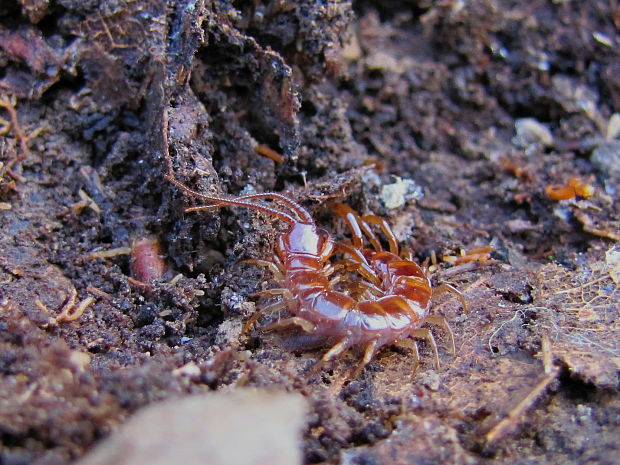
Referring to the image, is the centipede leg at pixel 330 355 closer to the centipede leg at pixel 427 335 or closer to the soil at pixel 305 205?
the soil at pixel 305 205

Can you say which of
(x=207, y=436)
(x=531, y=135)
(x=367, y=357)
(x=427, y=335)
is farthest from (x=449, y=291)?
(x=531, y=135)

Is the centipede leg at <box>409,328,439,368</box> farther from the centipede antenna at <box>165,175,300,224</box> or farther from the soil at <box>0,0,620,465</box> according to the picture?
the centipede antenna at <box>165,175,300,224</box>

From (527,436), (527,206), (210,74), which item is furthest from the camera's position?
(527,206)

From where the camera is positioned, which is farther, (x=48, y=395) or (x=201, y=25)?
(x=201, y=25)

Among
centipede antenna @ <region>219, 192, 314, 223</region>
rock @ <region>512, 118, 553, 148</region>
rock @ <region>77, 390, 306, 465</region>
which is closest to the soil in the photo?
rock @ <region>512, 118, 553, 148</region>

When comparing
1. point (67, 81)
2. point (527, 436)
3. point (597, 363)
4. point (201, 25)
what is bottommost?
point (527, 436)

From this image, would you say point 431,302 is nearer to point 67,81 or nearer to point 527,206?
point 527,206

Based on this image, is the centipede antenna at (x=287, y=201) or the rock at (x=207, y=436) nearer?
the rock at (x=207, y=436)

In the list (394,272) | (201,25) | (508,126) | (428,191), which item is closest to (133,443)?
(394,272)

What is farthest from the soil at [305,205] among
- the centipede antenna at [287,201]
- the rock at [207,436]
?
the rock at [207,436]
